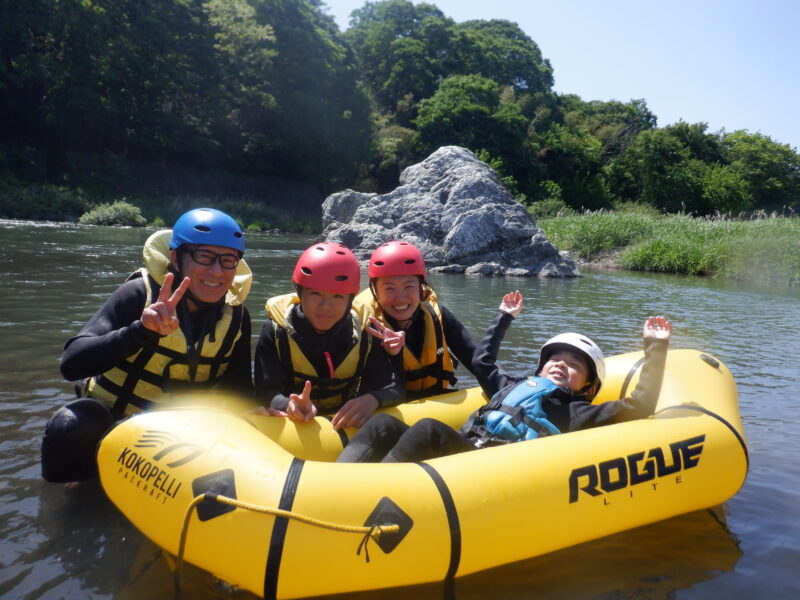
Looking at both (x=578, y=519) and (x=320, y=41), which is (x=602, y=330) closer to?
(x=578, y=519)

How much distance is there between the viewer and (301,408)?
3025 mm

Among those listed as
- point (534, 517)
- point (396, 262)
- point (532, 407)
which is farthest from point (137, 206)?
point (534, 517)

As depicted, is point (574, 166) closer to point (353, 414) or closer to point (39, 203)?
point (39, 203)

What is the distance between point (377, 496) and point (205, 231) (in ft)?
4.97

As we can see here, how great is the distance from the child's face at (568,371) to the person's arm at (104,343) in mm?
2029

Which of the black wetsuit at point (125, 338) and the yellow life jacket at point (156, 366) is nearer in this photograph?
the black wetsuit at point (125, 338)

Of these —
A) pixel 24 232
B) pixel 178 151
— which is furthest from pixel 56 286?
pixel 178 151

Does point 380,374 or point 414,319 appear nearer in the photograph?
point 380,374

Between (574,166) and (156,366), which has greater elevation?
(574,166)

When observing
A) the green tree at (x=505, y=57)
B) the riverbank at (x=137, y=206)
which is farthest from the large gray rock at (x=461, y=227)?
the green tree at (x=505, y=57)

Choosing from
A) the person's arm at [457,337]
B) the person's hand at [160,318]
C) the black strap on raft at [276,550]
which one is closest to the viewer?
the black strap on raft at [276,550]

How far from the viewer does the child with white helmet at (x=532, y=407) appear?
279 centimetres

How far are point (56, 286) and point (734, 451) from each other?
8.38 meters

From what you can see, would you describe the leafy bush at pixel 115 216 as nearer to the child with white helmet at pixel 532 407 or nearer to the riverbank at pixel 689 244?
the riverbank at pixel 689 244
